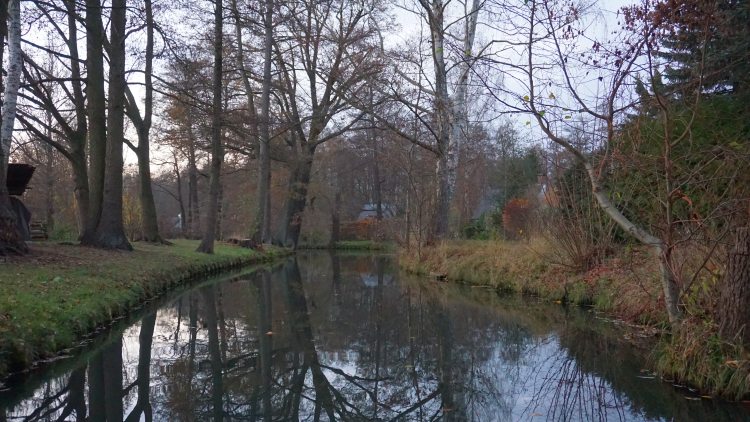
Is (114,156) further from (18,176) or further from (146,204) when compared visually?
(146,204)

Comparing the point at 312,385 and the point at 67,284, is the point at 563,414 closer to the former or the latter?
the point at 312,385

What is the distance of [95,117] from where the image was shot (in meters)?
17.0

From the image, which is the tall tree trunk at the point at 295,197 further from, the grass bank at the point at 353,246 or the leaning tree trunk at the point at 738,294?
the leaning tree trunk at the point at 738,294

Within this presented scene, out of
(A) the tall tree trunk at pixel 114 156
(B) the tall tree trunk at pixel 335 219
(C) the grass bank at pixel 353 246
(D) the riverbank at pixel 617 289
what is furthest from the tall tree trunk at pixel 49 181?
(B) the tall tree trunk at pixel 335 219

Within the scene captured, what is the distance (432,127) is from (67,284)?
14.5 m

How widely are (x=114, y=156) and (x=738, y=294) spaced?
15.3 meters

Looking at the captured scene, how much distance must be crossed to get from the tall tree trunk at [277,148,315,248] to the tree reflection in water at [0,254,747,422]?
74.5 ft

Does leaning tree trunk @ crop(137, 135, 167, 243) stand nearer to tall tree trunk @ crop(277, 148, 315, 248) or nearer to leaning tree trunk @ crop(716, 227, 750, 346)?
tall tree trunk @ crop(277, 148, 315, 248)

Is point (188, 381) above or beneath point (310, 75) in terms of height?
beneath

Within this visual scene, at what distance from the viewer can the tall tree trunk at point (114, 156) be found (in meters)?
16.7

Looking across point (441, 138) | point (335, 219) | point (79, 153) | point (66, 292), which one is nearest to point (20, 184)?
point (79, 153)

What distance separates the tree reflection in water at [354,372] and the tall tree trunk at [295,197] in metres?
22.7

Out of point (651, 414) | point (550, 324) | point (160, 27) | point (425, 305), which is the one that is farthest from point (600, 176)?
point (160, 27)

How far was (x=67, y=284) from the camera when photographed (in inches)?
378
